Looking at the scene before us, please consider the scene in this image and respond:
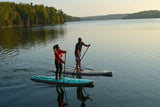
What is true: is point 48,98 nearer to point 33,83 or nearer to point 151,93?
point 33,83

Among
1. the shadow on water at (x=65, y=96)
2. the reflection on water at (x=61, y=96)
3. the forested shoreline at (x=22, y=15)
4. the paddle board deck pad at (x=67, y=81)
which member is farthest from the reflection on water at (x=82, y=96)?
the forested shoreline at (x=22, y=15)

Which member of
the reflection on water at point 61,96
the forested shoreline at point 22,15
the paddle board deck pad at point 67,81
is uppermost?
the forested shoreline at point 22,15

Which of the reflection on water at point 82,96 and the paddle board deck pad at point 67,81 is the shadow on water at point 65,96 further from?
the paddle board deck pad at point 67,81

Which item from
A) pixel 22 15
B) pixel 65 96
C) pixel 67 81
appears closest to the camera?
pixel 65 96

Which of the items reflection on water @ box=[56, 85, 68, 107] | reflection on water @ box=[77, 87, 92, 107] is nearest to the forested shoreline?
reflection on water @ box=[56, 85, 68, 107]

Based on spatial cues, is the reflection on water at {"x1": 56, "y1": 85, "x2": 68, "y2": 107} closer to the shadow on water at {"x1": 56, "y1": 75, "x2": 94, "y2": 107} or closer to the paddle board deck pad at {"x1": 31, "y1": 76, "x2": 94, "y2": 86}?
the shadow on water at {"x1": 56, "y1": 75, "x2": 94, "y2": 107}

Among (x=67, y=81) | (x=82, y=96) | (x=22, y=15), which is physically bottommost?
(x=82, y=96)

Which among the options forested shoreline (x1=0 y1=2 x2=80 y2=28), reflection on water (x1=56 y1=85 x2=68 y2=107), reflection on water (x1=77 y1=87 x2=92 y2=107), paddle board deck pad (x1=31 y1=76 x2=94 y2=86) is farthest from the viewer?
forested shoreline (x1=0 y1=2 x2=80 y2=28)

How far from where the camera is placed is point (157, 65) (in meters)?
18.2

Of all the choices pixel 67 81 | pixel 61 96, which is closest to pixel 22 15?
pixel 67 81

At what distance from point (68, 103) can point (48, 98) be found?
149 centimetres

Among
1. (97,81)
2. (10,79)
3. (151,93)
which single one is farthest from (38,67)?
(151,93)

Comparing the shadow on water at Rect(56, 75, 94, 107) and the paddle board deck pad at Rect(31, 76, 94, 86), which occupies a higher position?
the paddle board deck pad at Rect(31, 76, 94, 86)

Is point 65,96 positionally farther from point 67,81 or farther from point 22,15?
point 22,15
